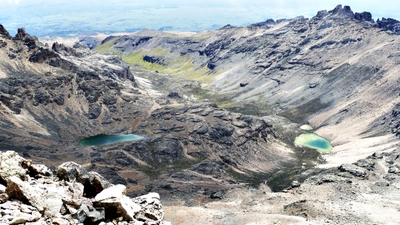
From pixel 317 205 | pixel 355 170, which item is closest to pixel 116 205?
pixel 317 205

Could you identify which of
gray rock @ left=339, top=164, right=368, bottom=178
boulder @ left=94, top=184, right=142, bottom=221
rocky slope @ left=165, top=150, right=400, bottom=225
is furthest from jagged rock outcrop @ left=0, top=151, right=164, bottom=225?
gray rock @ left=339, top=164, right=368, bottom=178

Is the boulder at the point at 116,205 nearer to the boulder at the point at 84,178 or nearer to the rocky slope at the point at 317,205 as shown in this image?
the boulder at the point at 84,178

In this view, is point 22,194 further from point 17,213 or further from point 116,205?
point 116,205

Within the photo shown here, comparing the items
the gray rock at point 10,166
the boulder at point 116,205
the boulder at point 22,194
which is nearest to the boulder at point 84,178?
the boulder at point 116,205

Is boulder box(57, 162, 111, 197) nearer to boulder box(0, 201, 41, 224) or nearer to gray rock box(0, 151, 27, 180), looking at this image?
gray rock box(0, 151, 27, 180)

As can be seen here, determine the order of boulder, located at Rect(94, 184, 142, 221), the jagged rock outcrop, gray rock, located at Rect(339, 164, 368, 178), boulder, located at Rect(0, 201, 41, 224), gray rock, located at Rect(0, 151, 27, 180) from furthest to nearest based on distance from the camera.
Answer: gray rock, located at Rect(339, 164, 368, 178) < gray rock, located at Rect(0, 151, 27, 180) < boulder, located at Rect(94, 184, 142, 221) < the jagged rock outcrop < boulder, located at Rect(0, 201, 41, 224)

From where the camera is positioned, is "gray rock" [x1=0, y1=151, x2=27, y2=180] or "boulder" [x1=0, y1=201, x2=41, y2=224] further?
"gray rock" [x1=0, y1=151, x2=27, y2=180]

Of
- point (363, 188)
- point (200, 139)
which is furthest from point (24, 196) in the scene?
point (200, 139)

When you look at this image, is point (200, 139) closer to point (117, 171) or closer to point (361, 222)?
point (117, 171)
